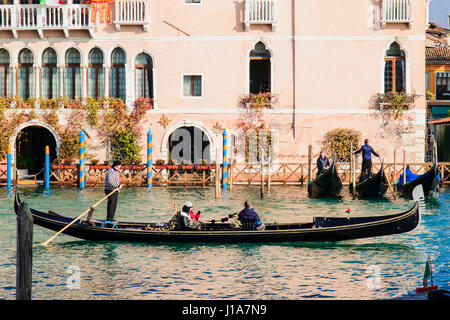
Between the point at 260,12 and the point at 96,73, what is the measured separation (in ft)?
18.3

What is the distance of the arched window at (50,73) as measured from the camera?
74.5 feet

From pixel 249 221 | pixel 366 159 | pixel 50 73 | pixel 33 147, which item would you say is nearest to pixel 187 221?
pixel 249 221

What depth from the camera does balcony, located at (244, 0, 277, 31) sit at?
72.2 ft

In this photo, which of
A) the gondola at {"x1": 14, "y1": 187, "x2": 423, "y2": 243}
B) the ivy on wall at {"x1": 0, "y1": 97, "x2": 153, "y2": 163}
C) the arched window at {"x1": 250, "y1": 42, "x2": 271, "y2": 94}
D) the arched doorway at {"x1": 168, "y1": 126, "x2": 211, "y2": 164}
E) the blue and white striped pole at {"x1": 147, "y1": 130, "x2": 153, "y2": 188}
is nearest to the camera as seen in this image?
the gondola at {"x1": 14, "y1": 187, "x2": 423, "y2": 243}

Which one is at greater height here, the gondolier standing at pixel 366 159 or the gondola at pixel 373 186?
the gondolier standing at pixel 366 159

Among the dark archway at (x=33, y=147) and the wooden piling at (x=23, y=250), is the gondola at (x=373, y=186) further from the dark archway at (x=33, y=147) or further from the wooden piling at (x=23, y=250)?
the wooden piling at (x=23, y=250)

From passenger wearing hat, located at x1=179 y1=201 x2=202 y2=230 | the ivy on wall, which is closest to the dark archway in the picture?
the ivy on wall

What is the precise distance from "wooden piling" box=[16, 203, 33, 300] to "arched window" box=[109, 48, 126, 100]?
15946 millimetres

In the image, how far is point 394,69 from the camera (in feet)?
72.9

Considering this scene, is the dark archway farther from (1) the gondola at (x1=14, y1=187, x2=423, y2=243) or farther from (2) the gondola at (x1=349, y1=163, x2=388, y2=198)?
(1) the gondola at (x1=14, y1=187, x2=423, y2=243)

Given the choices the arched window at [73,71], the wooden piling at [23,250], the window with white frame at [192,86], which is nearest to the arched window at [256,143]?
the window with white frame at [192,86]

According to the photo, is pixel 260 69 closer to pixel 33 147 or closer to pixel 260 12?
pixel 260 12

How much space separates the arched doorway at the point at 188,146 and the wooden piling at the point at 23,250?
52.0 ft
